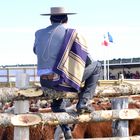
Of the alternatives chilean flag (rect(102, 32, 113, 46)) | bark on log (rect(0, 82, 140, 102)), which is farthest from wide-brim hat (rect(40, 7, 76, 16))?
chilean flag (rect(102, 32, 113, 46))

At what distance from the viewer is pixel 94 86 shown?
5.96 m

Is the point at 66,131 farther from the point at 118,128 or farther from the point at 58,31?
the point at 58,31

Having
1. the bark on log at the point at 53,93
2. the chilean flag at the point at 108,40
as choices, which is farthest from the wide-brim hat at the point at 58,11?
the chilean flag at the point at 108,40

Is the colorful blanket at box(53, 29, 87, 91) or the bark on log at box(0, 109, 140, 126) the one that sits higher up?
the colorful blanket at box(53, 29, 87, 91)

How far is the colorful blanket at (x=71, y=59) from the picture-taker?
571cm

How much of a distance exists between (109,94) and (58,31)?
99 centimetres

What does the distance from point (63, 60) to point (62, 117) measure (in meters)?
0.64

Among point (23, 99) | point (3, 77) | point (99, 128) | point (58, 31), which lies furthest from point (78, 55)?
point (3, 77)

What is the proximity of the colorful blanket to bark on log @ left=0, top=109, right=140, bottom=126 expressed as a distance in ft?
1.16

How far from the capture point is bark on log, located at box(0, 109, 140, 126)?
561 cm

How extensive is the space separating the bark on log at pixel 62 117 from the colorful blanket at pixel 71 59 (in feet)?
1.16

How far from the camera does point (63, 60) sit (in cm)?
573

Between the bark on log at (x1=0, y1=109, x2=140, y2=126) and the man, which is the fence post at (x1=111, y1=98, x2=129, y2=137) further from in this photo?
the man

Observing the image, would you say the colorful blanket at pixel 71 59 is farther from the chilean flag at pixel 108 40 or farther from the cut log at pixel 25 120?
the chilean flag at pixel 108 40
